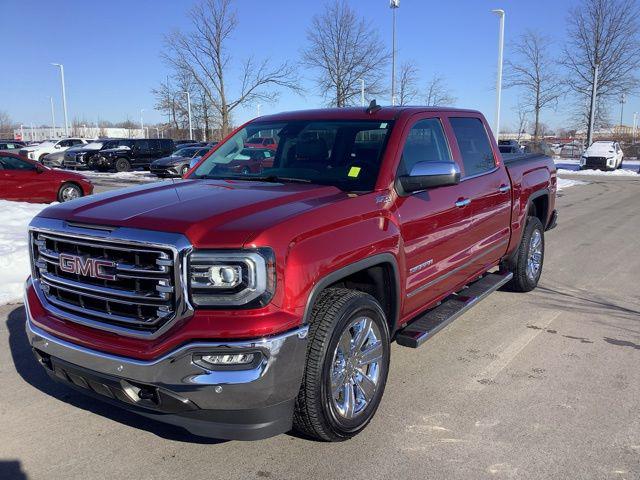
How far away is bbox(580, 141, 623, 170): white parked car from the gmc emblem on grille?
33143 millimetres

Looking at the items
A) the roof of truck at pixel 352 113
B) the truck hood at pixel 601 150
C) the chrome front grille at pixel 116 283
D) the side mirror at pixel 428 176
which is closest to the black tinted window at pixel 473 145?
the roof of truck at pixel 352 113

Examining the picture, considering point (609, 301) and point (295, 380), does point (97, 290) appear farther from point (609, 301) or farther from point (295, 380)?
point (609, 301)

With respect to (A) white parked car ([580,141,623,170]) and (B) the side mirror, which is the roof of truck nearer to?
(B) the side mirror

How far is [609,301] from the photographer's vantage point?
5.96m

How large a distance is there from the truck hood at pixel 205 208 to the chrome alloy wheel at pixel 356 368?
79 cm

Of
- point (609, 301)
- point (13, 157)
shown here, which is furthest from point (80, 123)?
point (609, 301)

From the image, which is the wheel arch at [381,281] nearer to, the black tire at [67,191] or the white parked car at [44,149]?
the black tire at [67,191]

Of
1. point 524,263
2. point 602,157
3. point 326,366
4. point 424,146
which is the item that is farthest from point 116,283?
point 602,157

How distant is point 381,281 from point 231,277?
1.27 m

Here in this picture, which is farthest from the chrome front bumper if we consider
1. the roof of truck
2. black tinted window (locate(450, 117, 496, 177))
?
black tinted window (locate(450, 117, 496, 177))

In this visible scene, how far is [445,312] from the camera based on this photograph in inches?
171

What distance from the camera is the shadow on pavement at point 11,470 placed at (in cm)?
288

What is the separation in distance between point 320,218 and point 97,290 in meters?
1.21

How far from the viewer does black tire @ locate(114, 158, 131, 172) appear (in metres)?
28.4
